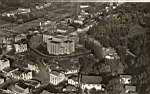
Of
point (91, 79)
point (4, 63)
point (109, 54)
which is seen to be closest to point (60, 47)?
point (109, 54)

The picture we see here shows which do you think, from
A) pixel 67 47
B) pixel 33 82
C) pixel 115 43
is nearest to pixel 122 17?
pixel 115 43

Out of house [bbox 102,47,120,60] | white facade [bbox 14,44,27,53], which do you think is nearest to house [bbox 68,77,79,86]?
house [bbox 102,47,120,60]

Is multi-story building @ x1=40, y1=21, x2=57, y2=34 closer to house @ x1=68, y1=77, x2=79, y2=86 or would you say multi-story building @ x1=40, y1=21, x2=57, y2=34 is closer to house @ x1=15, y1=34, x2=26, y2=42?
house @ x1=15, y1=34, x2=26, y2=42

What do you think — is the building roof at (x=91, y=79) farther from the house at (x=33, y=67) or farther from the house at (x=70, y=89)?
the house at (x=33, y=67)

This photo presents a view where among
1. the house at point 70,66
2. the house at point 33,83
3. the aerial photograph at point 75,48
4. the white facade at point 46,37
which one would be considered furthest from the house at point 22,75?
the white facade at point 46,37

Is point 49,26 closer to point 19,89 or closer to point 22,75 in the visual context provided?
point 22,75

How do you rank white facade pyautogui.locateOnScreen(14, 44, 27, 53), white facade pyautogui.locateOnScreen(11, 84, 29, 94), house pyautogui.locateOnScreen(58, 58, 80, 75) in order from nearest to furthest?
white facade pyautogui.locateOnScreen(11, 84, 29, 94), house pyautogui.locateOnScreen(58, 58, 80, 75), white facade pyautogui.locateOnScreen(14, 44, 27, 53)

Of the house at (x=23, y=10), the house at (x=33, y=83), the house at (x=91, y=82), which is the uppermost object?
the house at (x=23, y=10)
